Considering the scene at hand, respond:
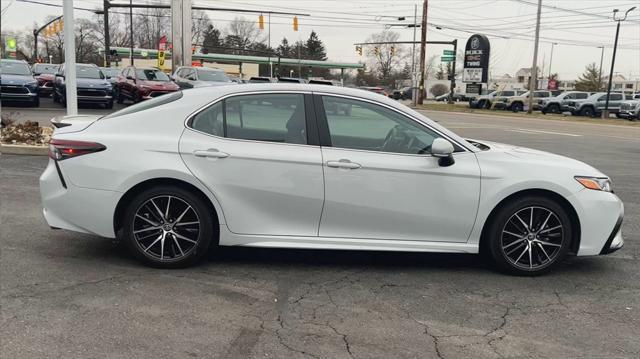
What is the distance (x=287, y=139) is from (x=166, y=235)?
1.27 meters

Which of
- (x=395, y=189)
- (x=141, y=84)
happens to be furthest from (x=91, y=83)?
(x=395, y=189)

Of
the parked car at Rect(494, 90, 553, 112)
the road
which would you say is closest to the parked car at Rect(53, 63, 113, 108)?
the road

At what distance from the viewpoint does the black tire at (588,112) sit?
123ft

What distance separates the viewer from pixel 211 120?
15.0 feet

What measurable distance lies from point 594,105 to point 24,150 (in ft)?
120

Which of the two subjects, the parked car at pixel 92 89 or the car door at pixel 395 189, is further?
the parked car at pixel 92 89

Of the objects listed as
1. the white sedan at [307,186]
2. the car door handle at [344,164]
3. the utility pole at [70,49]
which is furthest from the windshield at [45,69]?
the car door handle at [344,164]

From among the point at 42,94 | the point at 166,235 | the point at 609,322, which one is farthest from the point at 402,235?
the point at 42,94

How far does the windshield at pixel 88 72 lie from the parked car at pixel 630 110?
29.6 metres

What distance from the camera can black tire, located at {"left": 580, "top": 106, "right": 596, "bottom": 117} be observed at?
123 feet

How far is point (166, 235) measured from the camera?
4.50 meters

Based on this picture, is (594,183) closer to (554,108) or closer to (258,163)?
(258,163)

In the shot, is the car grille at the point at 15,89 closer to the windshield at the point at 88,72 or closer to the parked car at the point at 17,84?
the parked car at the point at 17,84

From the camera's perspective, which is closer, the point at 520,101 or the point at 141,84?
the point at 141,84
